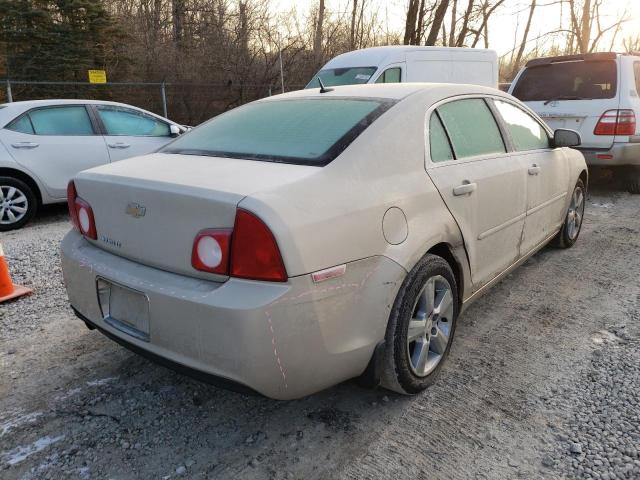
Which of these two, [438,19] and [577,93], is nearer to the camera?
[577,93]

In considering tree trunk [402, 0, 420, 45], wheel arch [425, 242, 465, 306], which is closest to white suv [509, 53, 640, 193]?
wheel arch [425, 242, 465, 306]

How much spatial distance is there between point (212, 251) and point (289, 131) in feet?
3.14

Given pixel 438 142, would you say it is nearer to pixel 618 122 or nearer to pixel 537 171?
pixel 537 171

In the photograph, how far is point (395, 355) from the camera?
8.01ft

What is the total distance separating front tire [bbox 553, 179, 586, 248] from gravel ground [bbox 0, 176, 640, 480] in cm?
139

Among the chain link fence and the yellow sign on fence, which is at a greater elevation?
the yellow sign on fence

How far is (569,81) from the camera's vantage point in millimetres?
7590

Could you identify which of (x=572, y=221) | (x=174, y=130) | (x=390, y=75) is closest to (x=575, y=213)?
(x=572, y=221)

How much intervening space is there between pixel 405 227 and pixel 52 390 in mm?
2048

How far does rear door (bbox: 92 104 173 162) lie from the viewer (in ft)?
22.5

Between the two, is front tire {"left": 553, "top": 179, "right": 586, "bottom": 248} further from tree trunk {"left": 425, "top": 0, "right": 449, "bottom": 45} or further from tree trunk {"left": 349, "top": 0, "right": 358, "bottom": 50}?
tree trunk {"left": 349, "top": 0, "right": 358, "bottom": 50}

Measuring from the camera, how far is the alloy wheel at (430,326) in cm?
259

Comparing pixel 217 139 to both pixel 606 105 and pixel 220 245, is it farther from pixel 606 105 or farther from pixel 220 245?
pixel 606 105

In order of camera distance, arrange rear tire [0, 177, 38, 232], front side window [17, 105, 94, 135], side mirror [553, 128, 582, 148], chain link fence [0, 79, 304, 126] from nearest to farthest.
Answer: side mirror [553, 128, 582, 148], rear tire [0, 177, 38, 232], front side window [17, 105, 94, 135], chain link fence [0, 79, 304, 126]
